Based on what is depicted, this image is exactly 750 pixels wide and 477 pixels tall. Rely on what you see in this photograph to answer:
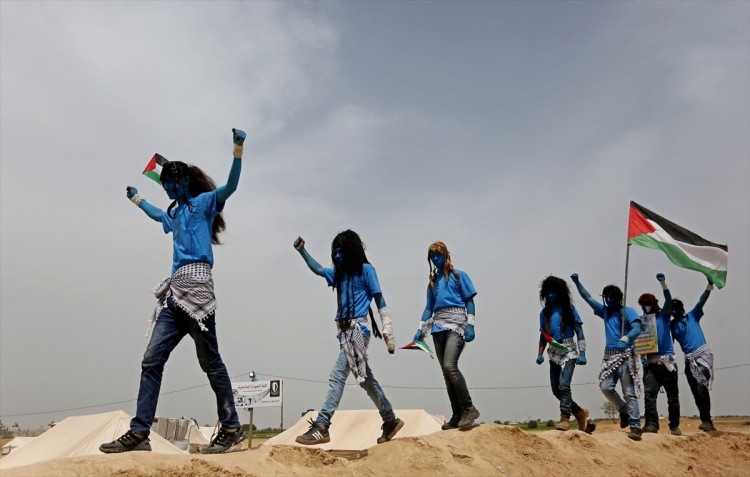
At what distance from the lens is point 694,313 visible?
30.6ft

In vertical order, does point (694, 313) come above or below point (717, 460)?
above

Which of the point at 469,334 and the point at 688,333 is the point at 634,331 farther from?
the point at 469,334

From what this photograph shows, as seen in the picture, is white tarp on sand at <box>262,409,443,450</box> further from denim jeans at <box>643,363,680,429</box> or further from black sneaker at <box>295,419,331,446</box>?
black sneaker at <box>295,419,331,446</box>

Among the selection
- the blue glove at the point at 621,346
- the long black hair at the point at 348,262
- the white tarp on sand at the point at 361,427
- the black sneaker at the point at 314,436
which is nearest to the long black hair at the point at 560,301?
the blue glove at the point at 621,346

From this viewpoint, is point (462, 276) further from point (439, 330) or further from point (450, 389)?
point (450, 389)

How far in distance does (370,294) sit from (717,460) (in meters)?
5.61

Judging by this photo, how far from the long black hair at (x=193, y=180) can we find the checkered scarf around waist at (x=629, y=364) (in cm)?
577

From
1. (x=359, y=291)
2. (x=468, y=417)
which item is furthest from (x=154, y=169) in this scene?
(x=468, y=417)

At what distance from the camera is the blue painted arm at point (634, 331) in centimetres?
769

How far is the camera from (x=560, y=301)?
7.55 m

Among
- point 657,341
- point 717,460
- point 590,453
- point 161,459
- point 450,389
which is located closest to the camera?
point 161,459

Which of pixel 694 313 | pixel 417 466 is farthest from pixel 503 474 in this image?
pixel 694 313

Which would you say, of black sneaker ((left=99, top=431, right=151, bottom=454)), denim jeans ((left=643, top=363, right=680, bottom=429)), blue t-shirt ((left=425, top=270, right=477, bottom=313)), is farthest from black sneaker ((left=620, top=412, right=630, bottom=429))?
black sneaker ((left=99, top=431, right=151, bottom=454))

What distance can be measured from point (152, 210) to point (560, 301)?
5.38 metres
